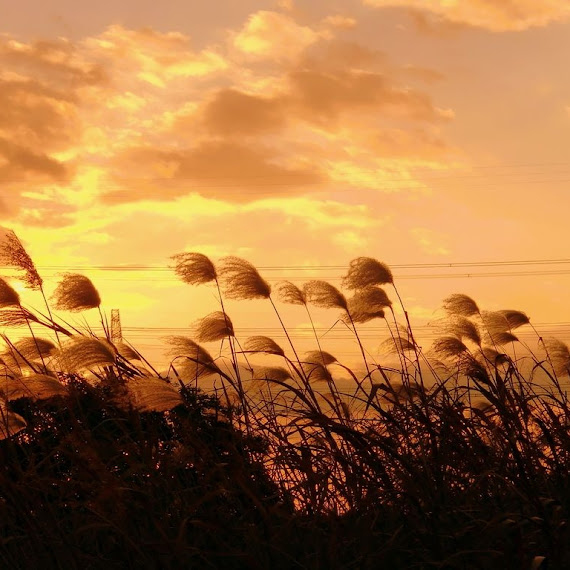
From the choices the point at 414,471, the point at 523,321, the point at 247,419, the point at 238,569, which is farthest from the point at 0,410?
the point at 523,321

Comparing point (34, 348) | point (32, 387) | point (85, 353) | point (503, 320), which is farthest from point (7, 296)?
point (503, 320)

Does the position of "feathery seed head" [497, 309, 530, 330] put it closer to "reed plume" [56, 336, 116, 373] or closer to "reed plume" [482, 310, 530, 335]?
"reed plume" [482, 310, 530, 335]

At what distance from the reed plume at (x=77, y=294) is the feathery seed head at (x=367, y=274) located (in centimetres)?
202

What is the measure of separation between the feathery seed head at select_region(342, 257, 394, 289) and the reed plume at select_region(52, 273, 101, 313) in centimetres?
202

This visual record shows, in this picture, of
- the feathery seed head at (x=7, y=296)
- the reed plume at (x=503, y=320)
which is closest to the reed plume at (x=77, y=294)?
the feathery seed head at (x=7, y=296)

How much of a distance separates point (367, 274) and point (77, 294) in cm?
232

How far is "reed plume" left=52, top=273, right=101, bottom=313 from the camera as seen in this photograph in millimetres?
6258

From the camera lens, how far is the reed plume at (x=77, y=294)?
6258mm

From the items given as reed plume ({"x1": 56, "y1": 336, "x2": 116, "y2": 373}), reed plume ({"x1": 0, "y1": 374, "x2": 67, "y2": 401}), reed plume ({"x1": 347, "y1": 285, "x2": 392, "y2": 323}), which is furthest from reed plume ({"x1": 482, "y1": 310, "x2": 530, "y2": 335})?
reed plume ({"x1": 0, "y1": 374, "x2": 67, "y2": 401})

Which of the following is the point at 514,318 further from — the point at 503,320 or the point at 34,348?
the point at 34,348

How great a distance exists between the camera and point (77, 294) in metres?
Result: 6.26

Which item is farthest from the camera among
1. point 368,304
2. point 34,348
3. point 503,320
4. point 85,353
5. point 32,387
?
point 503,320

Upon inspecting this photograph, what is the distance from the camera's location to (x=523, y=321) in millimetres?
8000

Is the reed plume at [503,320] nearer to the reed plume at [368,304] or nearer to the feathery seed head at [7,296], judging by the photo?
the reed plume at [368,304]
